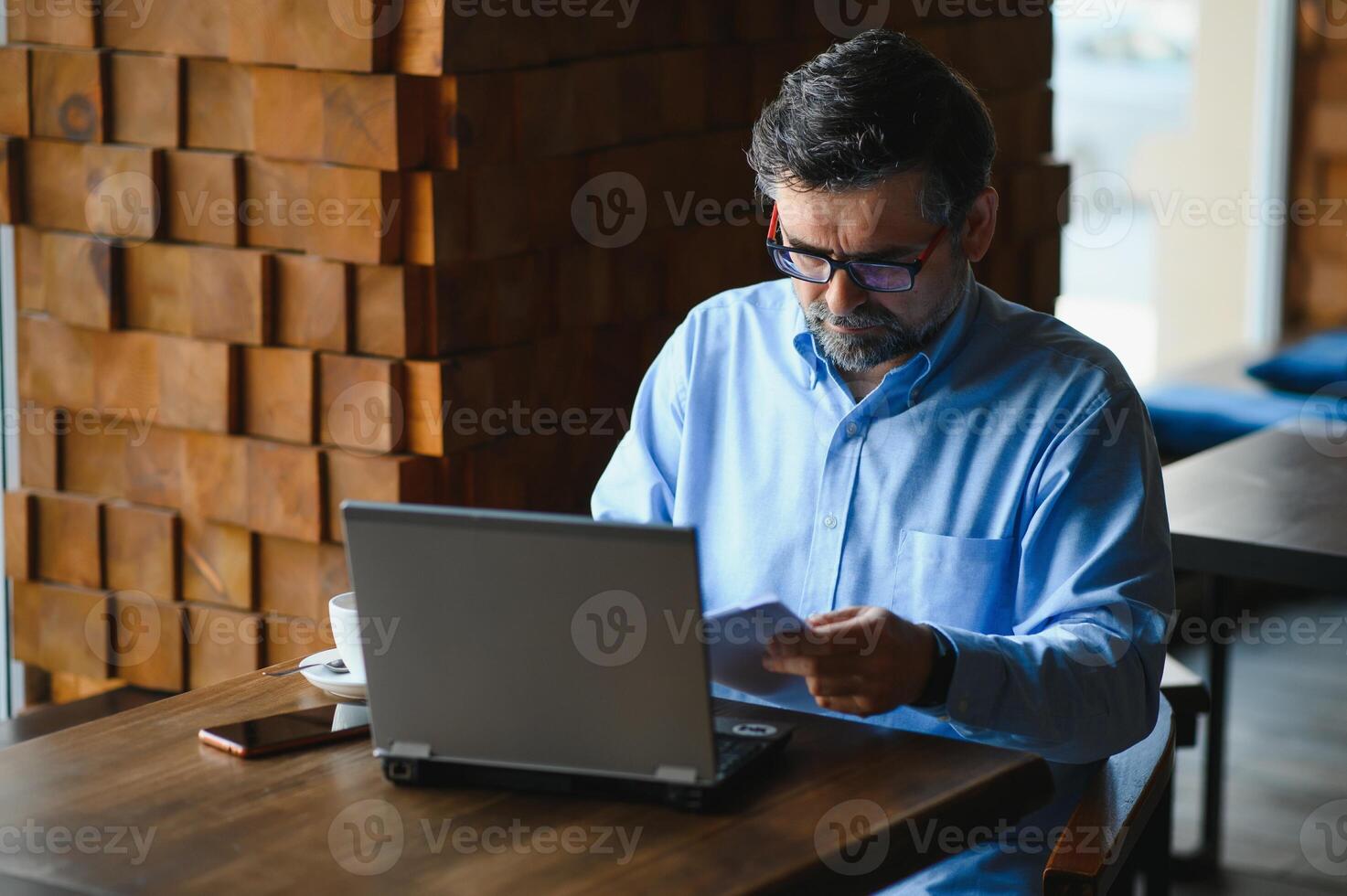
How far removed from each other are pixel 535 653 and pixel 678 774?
148mm

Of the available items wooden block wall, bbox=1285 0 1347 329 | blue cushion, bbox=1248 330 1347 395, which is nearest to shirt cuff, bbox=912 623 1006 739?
blue cushion, bbox=1248 330 1347 395

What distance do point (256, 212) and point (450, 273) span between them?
0.29 m

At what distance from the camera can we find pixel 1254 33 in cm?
520

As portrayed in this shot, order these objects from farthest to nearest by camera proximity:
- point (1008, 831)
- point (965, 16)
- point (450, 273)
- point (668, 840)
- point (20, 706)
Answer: point (965, 16) < point (20, 706) < point (450, 273) < point (1008, 831) < point (668, 840)

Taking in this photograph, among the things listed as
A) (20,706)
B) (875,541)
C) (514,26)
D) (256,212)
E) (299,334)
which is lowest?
(20,706)

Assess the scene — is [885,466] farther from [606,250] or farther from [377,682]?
[606,250]

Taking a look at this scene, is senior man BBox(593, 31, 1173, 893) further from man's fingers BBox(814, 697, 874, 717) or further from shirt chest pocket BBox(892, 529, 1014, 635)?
man's fingers BBox(814, 697, 874, 717)

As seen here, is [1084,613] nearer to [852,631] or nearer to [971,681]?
[971,681]

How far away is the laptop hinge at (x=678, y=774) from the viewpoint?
130cm

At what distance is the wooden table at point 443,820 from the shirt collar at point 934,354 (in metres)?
0.43

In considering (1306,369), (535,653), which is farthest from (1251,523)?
(1306,369)

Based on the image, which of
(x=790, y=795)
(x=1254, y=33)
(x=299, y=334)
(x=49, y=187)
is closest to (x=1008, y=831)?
(x=790, y=795)

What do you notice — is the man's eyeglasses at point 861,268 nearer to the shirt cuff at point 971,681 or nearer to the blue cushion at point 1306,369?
the shirt cuff at point 971,681

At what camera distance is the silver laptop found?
1251 millimetres
